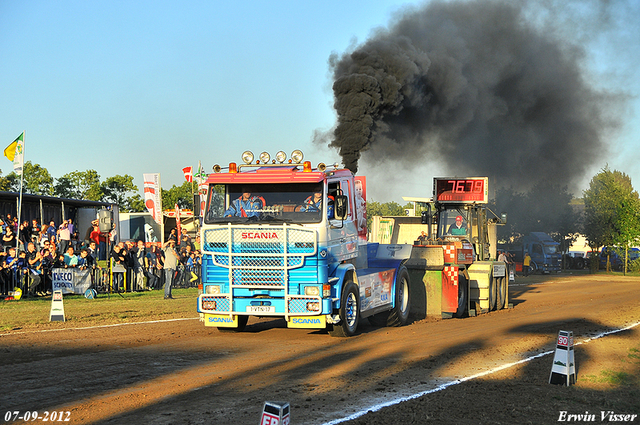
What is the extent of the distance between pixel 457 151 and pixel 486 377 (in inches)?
862

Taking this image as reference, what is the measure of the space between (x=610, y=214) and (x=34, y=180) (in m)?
46.3

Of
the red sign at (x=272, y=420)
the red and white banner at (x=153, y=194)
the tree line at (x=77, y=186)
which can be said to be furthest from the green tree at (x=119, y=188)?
the red sign at (x=272, y=420)

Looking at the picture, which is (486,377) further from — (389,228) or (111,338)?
(389,228)

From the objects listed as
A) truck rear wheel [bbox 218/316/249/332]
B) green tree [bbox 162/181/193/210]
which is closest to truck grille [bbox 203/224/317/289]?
truck rear wheel [bbox 218/316/249/332]

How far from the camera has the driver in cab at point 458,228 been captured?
744 inches

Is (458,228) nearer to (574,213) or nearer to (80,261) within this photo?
(80,261)

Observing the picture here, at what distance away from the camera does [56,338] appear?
1147cm

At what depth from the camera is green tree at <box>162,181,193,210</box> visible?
229 ft

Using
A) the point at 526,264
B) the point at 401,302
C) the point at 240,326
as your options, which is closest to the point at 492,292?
the point at 401,302

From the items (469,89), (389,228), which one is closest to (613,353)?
(469,89)

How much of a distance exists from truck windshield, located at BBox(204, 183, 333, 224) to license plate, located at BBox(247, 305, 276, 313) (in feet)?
4.95

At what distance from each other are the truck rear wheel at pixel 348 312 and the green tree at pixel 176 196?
194ft

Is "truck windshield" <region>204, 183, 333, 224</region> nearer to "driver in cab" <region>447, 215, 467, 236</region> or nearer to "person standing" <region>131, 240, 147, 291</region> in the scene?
"driver in cab" <region>447, 215, 467, 236</region>

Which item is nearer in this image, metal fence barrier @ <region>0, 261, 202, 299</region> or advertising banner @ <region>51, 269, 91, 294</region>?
metal fence barrier @ <region>0, 261, 202, 299</region>
